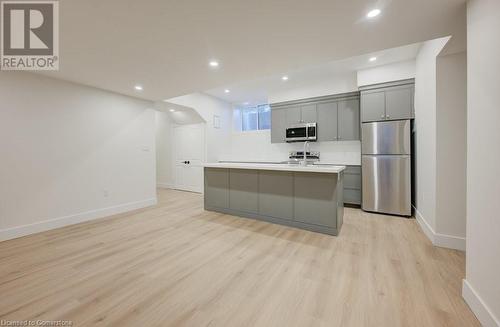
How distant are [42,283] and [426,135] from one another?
4.78m

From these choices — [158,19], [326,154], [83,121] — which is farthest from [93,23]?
[326,154]

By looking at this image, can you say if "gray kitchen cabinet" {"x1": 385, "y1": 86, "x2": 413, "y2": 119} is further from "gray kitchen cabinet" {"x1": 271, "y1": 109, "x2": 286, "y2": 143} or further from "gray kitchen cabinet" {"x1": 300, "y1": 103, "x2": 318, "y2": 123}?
"gray kitchen cabinet" {"x1": 271, "y1": 109, "x2": 286, "y2": 143}

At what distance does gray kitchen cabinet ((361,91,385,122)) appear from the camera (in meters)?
3.74

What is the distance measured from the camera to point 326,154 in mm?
4805

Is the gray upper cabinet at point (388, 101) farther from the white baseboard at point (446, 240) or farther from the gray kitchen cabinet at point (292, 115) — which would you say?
the white baseboard at point (446, 240)

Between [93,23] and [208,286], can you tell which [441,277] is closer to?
[208,286]

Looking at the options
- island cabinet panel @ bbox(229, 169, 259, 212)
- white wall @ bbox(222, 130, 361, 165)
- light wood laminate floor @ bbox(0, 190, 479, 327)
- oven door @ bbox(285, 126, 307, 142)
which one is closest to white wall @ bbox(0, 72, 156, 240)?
light wood laminate floor @ bbox(0, 190, 479, 327)

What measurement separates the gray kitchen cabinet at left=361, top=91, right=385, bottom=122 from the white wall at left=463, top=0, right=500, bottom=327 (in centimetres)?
231

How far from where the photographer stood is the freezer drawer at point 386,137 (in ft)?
11.5

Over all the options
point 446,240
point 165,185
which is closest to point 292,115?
point 446,240

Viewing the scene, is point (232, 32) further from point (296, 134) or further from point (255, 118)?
point (255, 118)

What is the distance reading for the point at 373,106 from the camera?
3.81m

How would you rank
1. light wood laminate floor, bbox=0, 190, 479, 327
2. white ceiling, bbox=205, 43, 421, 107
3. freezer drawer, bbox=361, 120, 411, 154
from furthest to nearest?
freezer drawer, bbox=361, 120, 411, 154 < white ceiling, bbox=205, 43, 421, 107 < light wood laminate floor, bbox=0, 190, 479, 327

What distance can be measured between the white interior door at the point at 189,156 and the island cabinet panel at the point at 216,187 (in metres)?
1.91
